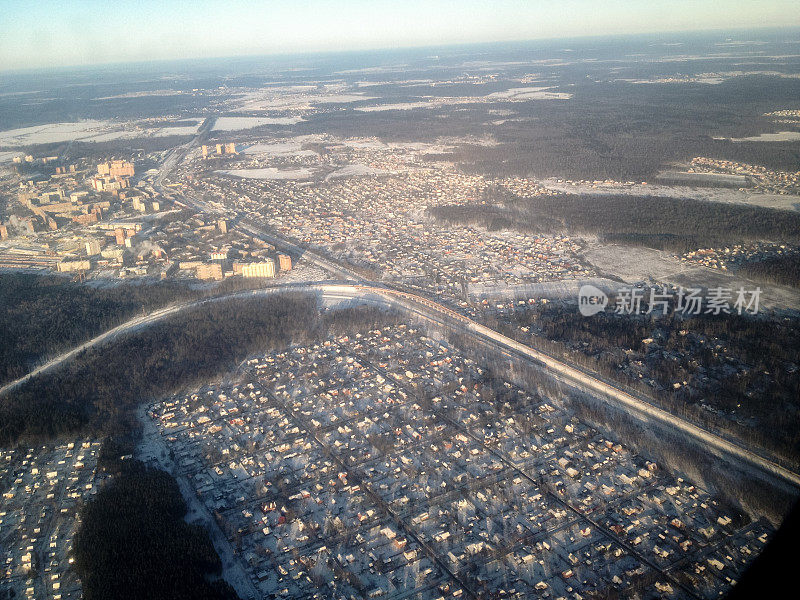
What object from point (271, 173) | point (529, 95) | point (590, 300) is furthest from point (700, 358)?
point (529, 95)

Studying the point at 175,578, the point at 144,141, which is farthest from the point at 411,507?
the point at 144,141

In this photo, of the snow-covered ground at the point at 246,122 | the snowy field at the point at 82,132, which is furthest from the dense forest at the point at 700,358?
the snowy field at the point at 82,132

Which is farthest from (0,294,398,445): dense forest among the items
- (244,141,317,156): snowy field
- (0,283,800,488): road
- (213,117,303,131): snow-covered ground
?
(213,117,303,131): snow-covered ground

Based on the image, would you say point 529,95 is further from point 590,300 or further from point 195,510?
point 195,510

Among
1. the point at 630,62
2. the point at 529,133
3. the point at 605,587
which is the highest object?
the point at 630,62

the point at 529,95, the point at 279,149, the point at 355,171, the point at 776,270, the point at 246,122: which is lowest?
the point at 776,270

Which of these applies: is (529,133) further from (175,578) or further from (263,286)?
(175,578)
